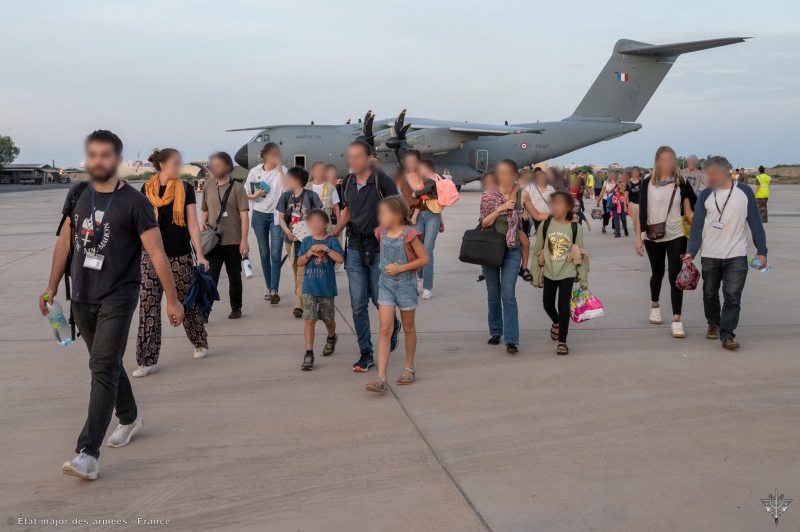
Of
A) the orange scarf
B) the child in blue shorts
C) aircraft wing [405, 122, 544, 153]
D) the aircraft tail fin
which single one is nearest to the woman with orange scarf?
the orange scarf

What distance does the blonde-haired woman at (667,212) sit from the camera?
24.7 ft

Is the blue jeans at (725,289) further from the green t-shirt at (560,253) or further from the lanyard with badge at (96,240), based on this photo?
the lanyard with badge at (96,240)

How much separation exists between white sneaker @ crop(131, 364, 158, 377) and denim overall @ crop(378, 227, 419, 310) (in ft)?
6.74

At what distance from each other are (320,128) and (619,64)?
13973 millimetres

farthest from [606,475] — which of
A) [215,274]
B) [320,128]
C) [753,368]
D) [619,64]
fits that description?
[619,64]

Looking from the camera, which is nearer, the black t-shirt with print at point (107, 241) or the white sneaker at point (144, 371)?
the black t-shirt with print at point (107, 241)

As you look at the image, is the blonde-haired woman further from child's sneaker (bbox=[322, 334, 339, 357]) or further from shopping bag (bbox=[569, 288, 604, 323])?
child's sneaker (bbox=[322, 334, 339, 357])

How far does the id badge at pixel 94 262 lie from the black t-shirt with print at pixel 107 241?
0.02 m

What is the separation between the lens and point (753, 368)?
622 centimetres

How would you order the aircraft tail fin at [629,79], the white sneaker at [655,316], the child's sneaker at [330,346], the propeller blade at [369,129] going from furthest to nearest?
the aircraft tail fin at [629,79], the propeller blade at [369,129], the white sneaker at [655,316], the child's sneaker at [330,346]

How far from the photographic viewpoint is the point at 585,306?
6941 mm

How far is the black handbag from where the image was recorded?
6.86 meters

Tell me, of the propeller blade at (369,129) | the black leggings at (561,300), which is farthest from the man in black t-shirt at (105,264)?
the propeller blade at (369,129)

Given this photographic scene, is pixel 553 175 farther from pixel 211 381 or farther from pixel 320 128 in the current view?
pixel 320 128
